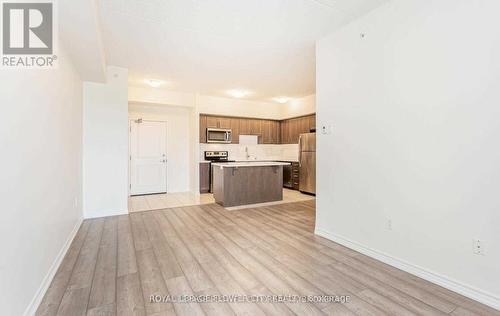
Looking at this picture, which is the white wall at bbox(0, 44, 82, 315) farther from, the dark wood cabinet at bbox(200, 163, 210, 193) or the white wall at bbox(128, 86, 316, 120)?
the dark wood cabinet at bbox(200, 163, 210, 193)

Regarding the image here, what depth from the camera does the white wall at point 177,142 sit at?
6.83 m

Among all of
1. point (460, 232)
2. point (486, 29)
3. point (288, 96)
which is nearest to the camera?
point (486, 29)

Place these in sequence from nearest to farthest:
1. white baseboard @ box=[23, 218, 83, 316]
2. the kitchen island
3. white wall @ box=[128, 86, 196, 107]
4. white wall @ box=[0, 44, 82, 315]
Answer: white wall @ box=[0, 44, 82, 315], white baseboard @ box=[23, 218, 83, 316], the kitchen island, white wall @ box=[128, 86, 196, 107]

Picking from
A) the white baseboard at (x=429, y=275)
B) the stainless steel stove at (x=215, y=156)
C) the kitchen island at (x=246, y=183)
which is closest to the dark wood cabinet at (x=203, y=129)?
the stainless steel stove at (x=215, y=156)

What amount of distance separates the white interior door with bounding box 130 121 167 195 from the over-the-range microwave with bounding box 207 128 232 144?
1291 millimetres

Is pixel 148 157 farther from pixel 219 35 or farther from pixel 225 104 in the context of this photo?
pixel 219 35

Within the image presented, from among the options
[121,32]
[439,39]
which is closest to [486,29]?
[439,39]

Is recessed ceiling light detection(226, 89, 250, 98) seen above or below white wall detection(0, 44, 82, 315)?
above

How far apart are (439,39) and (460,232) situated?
1743 millimetres

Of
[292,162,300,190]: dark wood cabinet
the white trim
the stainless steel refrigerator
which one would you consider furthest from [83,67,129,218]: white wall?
[292,162,300,190]: dark wood cabinet

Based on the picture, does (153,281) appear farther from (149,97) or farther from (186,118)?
(186,118)

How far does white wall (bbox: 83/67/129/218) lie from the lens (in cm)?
432

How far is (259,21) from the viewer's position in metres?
2.94

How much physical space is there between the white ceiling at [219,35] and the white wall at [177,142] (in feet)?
5.24
